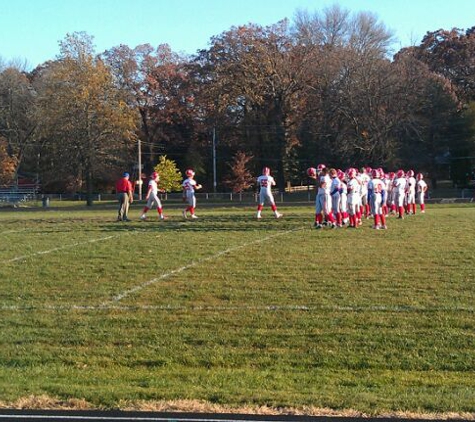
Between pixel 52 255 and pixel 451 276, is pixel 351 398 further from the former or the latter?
pixel 52 255

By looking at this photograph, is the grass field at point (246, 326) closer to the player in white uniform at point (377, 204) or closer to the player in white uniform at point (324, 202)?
the player in white uniform at point (324, 202)

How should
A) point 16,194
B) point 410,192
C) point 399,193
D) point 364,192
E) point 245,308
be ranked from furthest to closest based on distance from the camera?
point 16,194
point 410,192
point 399,193
point 364,192
point 245,308

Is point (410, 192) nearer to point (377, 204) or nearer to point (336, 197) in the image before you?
point (377, 204)

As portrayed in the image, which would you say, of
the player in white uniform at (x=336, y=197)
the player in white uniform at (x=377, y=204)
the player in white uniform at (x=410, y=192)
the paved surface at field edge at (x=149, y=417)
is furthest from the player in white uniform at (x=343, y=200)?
the paved surface at field edge at (x=149, y=417)

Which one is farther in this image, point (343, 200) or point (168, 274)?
point (343, 200)

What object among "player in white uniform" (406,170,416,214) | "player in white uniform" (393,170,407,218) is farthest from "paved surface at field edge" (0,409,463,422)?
"player in white uniform" (406,170,416,214)

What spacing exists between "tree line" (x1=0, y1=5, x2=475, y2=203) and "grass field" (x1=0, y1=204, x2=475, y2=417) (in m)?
47.5

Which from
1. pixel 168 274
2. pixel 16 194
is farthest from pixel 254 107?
pixel 168 274

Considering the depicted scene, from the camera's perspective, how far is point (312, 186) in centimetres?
7438

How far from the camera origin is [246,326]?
10102mm

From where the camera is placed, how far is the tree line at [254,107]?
6262 centimetres

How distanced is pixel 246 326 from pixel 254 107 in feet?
194

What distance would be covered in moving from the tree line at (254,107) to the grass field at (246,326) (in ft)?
156

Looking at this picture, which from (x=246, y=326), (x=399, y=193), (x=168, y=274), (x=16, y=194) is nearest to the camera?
(x=246, y=326)
